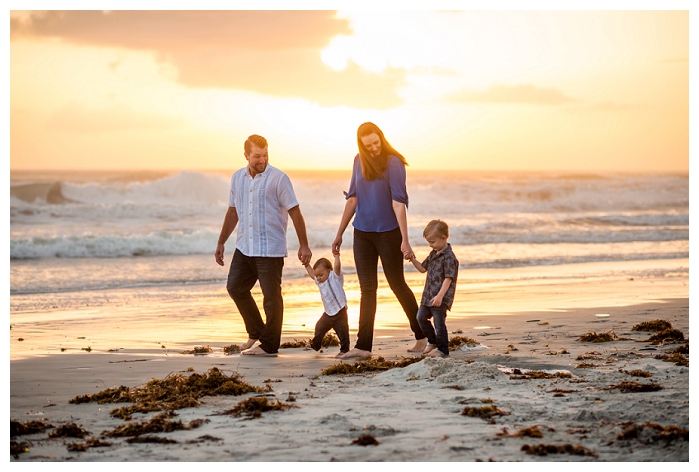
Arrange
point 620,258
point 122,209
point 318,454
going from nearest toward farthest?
1. point 318,454
2. point 620,258
3. point 122,209

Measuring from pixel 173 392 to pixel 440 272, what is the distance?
229 centimetres

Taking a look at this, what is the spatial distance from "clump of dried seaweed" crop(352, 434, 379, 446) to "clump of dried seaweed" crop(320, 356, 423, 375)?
181 centimetres

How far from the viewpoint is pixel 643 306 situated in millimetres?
8805

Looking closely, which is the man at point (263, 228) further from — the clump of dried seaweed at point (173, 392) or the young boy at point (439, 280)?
the clump of dried seaweed at point (173, 392)

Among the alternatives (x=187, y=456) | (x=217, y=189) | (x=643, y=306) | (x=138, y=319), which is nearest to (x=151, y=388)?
(x=187, y=456)

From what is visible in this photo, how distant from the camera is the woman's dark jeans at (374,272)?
589 cm

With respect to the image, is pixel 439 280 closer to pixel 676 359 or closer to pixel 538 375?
pixel 538 375

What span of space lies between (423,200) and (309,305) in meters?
32.1

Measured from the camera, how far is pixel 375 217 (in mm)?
5871

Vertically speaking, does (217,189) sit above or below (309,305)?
above

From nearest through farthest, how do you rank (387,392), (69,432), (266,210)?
1. (69,432)
2. (387,392)
3. (266,210)

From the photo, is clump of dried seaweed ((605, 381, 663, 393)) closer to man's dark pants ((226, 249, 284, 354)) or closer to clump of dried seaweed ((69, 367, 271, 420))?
clump of dried seaweed ((69, 367, 271, 420))

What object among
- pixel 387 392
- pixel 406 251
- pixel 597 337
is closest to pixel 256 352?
pixel 406 251

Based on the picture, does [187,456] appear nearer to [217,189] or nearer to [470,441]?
[470,441]
